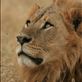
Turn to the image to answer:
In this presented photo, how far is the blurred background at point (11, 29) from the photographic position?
8.07 meters

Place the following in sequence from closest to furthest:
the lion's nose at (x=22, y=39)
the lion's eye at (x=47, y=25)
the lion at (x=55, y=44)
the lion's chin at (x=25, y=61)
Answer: the lion's nose at (x=22, y=39), the lion's chin at (x=25, y=61), the lion at (x=55, y=44), the lion's eye at (x=47, y=25)

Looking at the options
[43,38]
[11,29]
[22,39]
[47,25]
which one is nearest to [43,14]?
[47,25]

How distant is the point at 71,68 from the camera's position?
615 cm

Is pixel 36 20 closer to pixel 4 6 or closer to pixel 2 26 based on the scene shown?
pixel 2 26

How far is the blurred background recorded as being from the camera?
8.07 metres

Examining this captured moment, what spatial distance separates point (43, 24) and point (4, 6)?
741 centimetres

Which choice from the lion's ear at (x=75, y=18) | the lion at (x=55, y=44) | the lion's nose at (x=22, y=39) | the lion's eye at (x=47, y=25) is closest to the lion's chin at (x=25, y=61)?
the lion at (x=55, y=44)

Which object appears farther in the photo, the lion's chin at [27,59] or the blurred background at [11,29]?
the blurred background at [11,29]

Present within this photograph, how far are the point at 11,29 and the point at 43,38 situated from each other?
525 centimetres

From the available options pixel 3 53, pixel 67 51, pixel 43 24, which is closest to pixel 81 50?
pixel 67 51

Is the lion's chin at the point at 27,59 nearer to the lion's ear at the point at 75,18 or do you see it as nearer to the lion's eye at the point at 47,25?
the lion's eye at the point at 47,25

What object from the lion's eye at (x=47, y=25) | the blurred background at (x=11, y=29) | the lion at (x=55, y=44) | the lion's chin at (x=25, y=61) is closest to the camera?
the lion's chin at (x=25, y=61)

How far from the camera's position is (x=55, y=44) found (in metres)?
6.11

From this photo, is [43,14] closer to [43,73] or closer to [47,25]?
[47,25]
